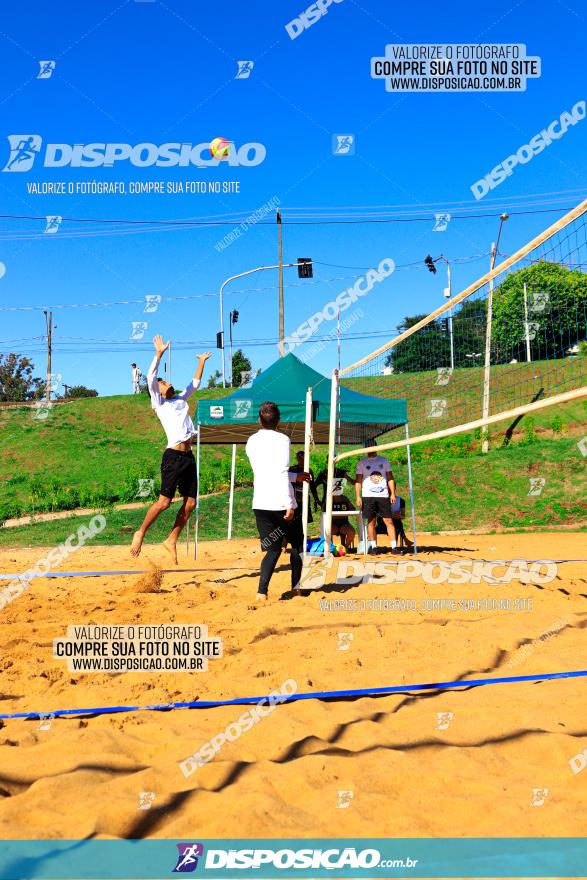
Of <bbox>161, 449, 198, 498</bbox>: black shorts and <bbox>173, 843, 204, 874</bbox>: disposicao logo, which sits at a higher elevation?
<bbox>161, 449, 198, 498</bbox>: black shorts

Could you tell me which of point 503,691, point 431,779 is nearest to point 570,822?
point 431,779

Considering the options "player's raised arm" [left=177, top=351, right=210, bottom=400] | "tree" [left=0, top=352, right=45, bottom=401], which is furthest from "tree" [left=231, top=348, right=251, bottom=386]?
"player's raised arm" [left=177, top=351, right=210, bottom=400]

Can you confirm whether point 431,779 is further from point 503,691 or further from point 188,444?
point 188,444

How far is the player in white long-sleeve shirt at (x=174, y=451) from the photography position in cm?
738

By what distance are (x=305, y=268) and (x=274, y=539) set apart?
21892 mm

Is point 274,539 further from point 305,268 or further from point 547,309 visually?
point 305,268

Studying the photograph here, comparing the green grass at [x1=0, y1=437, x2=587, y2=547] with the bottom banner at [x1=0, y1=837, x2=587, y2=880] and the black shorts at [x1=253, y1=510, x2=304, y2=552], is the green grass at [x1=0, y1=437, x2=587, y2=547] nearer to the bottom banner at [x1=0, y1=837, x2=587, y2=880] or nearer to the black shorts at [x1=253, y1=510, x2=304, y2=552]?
the black shorts at [x1=253, y1=510, x2=304, y2=552]

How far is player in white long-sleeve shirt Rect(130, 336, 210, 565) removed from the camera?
7.38 meters

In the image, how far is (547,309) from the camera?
22.9ft

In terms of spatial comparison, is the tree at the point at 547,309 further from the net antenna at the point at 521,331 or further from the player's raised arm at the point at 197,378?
the player's raised arm at the point at 197,378

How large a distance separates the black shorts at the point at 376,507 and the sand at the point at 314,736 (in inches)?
192

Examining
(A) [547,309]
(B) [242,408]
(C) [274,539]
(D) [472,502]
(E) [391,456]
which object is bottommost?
(D) [472,502]

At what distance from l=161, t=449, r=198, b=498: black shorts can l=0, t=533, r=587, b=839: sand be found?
6.65 feet

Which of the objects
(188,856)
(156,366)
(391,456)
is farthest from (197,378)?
(391,456)
